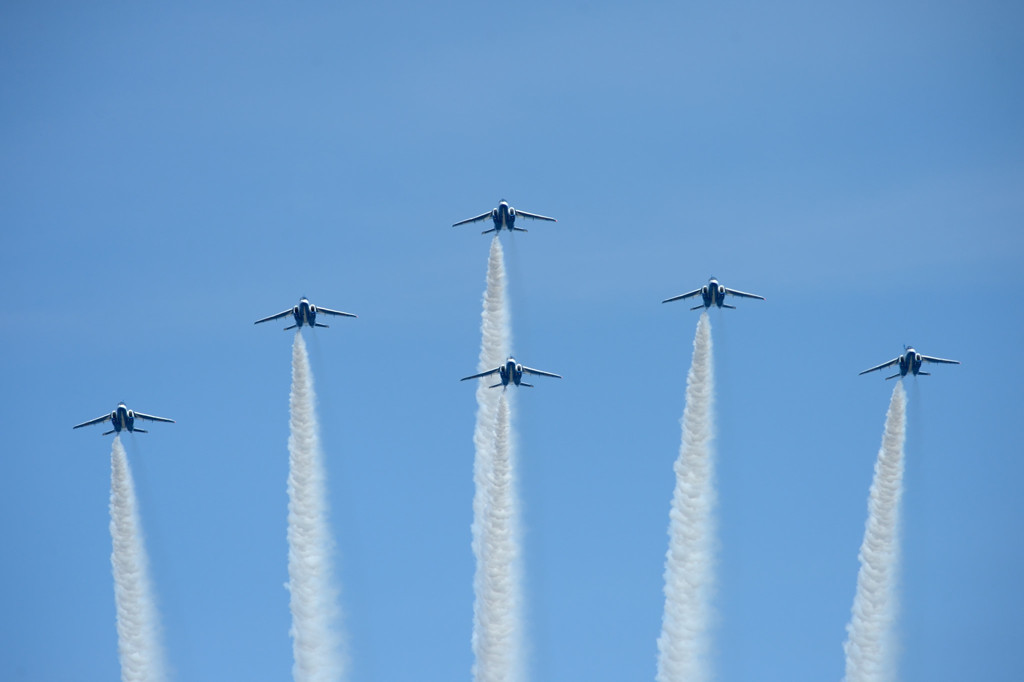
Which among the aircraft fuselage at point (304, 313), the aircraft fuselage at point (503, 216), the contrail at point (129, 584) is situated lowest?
the contrail at point (129, 584)

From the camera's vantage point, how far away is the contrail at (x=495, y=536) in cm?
7144

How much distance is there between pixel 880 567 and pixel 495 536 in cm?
2150

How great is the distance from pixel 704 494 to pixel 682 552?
142 inches

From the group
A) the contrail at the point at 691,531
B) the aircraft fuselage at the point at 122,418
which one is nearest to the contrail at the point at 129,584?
the aircraft fuselage at the point at 122,418

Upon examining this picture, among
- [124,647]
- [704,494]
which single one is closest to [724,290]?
[704,494]

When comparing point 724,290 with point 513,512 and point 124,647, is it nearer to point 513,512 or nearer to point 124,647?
point 513,512

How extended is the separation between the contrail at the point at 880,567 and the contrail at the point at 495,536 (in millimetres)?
18583

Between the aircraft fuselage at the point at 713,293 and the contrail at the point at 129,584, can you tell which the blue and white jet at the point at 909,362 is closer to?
the aircraft fuselage at the point at 713,293

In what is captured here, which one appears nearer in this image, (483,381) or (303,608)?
(303,608)

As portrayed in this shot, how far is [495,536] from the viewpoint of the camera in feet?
244

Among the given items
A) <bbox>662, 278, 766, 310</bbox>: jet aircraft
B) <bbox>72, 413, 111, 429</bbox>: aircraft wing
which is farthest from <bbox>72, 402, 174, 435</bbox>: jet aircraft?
<bbox>662, 278, 766, 310</bbox>: jet aircraft

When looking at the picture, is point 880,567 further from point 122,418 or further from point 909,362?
point 122,418

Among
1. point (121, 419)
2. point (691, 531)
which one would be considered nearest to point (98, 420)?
point (121, 419)

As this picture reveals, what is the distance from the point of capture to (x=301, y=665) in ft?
236
